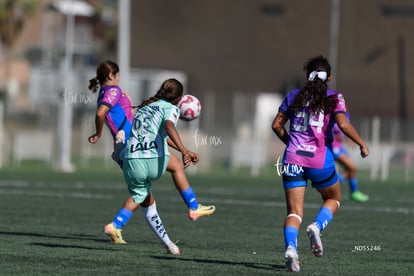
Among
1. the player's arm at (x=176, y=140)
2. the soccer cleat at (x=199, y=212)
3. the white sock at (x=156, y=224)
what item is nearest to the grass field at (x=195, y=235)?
the white sock at (x=156, y=224)

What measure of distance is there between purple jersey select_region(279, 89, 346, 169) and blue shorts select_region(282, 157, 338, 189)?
0.05 meters

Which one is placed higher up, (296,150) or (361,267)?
(296,150)

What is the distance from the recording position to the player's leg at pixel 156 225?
41.5 ft


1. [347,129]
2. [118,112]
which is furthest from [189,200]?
[347,129]

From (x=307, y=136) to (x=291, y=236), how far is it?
1.00 metres

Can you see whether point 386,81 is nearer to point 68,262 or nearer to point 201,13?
point 201,13

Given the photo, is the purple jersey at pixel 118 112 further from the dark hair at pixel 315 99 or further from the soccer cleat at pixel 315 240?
the soccer cleat at pixel 315 240

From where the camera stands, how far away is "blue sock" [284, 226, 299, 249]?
36.4ft

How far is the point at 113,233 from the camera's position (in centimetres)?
1342

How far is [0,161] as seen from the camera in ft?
124

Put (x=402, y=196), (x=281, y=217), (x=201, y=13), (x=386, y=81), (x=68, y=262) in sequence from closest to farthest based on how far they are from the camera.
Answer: (x=68, y=262)
(x=281, y=217)
(x=402, y=196)
(x=386, y=81)
(x=201, y=13)

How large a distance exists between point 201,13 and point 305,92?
54.7 meters

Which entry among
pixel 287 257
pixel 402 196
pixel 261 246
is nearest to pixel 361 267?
pixel 287 257

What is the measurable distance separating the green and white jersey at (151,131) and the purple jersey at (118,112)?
1.32 meters
